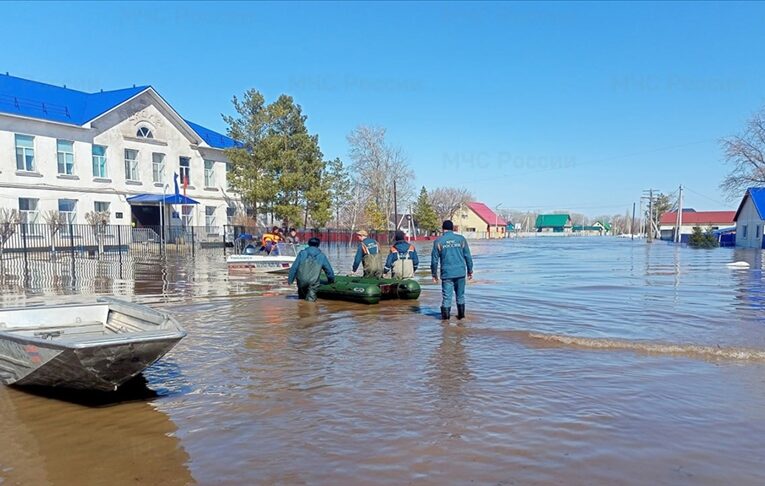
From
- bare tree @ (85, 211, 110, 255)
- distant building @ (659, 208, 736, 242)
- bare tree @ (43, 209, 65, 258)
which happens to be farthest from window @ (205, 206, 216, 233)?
distant building @ (659, 208, 736, 242)

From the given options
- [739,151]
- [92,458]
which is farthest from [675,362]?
[739,151]

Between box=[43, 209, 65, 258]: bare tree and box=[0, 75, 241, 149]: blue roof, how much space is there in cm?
550

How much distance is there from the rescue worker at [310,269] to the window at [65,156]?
26.4 m

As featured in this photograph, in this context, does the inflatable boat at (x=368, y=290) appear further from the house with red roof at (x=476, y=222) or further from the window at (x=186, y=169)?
the house with red roof at (x=476, y=222)

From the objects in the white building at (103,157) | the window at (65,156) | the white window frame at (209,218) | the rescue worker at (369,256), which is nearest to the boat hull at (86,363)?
the rescue worker at (369,256)

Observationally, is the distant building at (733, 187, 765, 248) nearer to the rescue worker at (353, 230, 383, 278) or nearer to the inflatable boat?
the inflatable boat

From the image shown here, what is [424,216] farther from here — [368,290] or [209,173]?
[368,290]

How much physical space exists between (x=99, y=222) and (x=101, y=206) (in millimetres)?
3205

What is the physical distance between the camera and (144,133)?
36.3m

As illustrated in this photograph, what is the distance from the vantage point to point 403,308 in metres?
11.6

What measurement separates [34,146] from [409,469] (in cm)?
3381

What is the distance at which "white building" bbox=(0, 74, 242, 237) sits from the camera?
1176 inches

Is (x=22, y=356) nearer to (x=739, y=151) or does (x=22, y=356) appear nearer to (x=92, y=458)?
(x=92, y=458)

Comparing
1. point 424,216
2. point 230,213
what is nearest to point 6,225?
point 230,213
